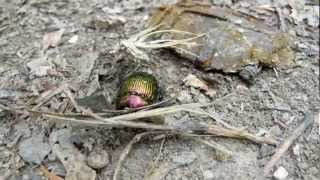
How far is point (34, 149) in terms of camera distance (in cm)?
227

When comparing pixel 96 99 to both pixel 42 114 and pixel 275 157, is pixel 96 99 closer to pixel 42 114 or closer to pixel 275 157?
pixel 42 114

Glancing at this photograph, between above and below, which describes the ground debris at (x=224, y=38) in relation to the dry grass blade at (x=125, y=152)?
above

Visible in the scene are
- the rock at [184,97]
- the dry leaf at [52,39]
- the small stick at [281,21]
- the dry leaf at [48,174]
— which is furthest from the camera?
the small stick at [281,21]

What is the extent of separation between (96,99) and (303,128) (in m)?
0.97

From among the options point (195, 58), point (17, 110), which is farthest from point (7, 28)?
point (195, 58)

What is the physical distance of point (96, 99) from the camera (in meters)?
2.31

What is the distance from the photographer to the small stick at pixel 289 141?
224 centimetres

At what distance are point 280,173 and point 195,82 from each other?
2.05ft

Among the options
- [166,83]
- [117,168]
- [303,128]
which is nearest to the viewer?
[117,168]

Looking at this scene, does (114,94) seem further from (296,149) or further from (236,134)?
(296,149)

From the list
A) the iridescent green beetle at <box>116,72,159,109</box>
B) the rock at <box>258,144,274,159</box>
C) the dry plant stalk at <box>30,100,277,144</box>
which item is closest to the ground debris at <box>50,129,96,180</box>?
the dry plant stalk at <box>30,100,277,144</box>

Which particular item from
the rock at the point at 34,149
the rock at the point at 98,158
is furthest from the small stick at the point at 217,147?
the rock at the point at 34,149

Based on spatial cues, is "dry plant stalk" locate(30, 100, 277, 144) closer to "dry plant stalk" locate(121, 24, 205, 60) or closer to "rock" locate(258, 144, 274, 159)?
"rock" locate(258, 144, 274, 159)

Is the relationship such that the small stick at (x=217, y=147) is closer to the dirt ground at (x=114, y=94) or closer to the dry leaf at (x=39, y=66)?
the dirt ground at (x=114, y=94)
